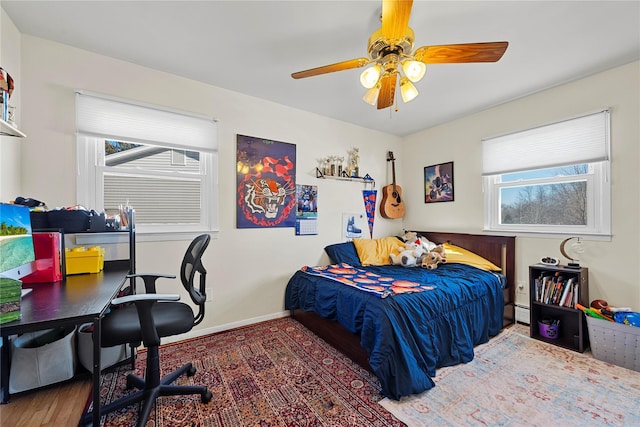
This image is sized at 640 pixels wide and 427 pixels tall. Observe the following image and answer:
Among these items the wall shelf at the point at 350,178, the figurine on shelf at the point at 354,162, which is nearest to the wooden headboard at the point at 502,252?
the wall shelf at the point at 350,178

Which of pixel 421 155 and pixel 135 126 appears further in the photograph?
A: pixel 421 155

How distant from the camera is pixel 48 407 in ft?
4.89

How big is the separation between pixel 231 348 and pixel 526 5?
326 centimetres

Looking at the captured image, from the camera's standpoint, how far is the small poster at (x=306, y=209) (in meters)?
3.11

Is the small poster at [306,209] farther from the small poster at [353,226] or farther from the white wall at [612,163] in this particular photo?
the white wall at [612,163]

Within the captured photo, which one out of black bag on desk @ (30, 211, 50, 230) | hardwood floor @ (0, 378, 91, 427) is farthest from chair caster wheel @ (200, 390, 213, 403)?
black bag on desk @ (30, 211, 50, 230)

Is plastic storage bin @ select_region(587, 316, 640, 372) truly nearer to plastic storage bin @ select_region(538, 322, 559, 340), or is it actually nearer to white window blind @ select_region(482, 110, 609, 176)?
plastic storage bin @ select_region(538, 322, 559, 340)

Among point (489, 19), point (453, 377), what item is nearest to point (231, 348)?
point (453, 377)

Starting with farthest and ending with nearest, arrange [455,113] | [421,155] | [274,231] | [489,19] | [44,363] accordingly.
Answer: [421,155], [455,113], [274,231], [489,19], [44,363]

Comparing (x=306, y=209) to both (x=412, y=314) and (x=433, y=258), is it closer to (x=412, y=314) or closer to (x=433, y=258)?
(x=433, y=258)

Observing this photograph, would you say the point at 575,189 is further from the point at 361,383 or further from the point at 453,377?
the point at 361,383

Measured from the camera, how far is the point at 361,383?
5.90 feet

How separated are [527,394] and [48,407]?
115 inches

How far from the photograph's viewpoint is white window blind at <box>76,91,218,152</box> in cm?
205
